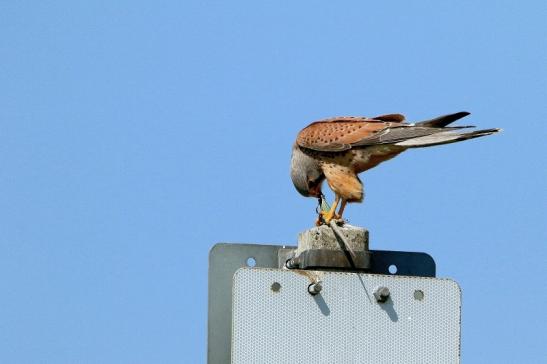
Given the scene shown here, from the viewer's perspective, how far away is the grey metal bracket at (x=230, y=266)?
3.33 meters

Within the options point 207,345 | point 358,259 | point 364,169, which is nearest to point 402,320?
point 358,259

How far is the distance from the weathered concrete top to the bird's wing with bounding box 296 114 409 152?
3.49 ft

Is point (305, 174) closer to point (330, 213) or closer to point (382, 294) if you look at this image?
point (330, 213)

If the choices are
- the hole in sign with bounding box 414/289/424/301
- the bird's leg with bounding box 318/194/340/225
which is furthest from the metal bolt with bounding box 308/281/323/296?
the bird's leg with bounding box 318/194/340/225

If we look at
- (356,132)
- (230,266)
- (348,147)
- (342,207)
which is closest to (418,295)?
(230,266)

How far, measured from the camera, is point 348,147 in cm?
460

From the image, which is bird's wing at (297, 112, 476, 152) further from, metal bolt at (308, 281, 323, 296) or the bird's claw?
metal bolt at (308, 281, 323, 296)

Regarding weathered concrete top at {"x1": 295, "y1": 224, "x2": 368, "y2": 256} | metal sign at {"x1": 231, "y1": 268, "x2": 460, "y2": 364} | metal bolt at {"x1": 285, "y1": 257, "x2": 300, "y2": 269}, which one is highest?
weathered concrete top at {"x1": 295, "y1": 224, "x2": 368, "y2": 256}

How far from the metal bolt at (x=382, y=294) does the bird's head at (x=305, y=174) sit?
1.83 meters

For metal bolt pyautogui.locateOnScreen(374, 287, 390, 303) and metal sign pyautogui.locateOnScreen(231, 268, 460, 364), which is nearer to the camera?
metal sign pyautogui.locateOnScreen(231, 268, 460, 364)

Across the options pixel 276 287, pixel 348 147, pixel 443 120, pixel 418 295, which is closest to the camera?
pixel 276 287

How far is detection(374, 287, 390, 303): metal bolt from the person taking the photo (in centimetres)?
310

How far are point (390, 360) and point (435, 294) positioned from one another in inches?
11.9

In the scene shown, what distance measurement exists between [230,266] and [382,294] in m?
0.67
